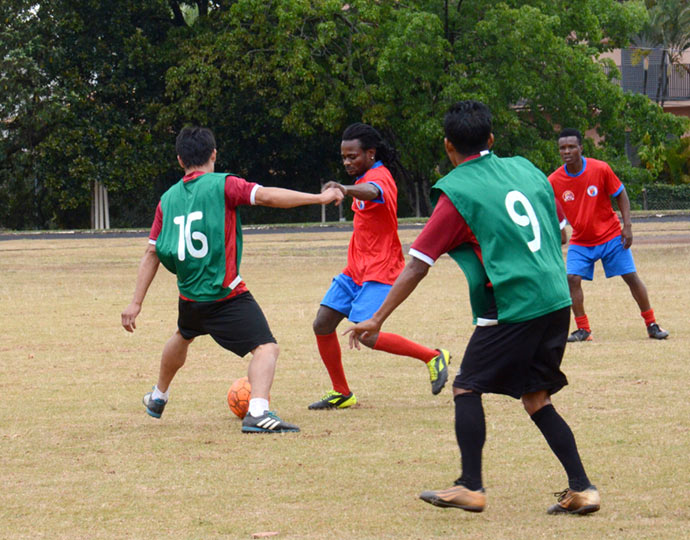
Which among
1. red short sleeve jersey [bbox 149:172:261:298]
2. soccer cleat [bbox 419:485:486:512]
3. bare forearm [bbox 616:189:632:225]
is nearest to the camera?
soccer cleat [bbox 419:485:486:512]

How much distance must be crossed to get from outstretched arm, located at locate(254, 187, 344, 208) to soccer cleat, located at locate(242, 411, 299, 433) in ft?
4.22

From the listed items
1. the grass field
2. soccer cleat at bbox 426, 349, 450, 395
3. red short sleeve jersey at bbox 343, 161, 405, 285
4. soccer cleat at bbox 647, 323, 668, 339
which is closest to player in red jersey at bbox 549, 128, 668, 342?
soccer cleat at bbox 647, 323, 668, 339

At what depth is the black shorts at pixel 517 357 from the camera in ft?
16.2

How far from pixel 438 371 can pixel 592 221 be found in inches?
157

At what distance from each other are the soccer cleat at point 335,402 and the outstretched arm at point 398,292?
250 cm

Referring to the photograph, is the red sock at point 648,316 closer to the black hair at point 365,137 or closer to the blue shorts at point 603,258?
the blue shorts at point 603,258

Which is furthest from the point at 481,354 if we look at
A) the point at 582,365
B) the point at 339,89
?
the point at 339,89

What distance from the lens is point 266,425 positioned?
6.91 meters

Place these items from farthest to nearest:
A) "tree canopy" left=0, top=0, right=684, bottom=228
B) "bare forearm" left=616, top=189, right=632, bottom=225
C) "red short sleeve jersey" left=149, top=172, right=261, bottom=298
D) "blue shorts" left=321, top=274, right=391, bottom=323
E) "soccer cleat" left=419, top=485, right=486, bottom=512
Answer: "tree canopy" left=0, top=0, right=684, bottom=228 → "bare forearm" left=616, top=189, right=632, bottom=225 → "blue shorts" left=321, top=274, right=391, bottom=323 → "red short sleeve jersey" left=149, top=172, right=261, bottom=298 → "soccer cleat" left=419, top=485, right=486, bottom=512

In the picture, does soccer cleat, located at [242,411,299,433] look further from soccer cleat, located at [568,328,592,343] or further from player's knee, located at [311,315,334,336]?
soccer cleat, located at [568,328,592,343]

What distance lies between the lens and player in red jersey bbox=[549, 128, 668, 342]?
11.1 m

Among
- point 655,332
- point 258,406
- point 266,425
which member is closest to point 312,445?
point 266,425

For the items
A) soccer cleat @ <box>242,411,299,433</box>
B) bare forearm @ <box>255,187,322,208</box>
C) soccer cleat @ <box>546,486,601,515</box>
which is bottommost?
soccer cleat @ <box>242,411,299,433</box>

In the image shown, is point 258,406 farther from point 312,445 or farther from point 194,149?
point 194,149
